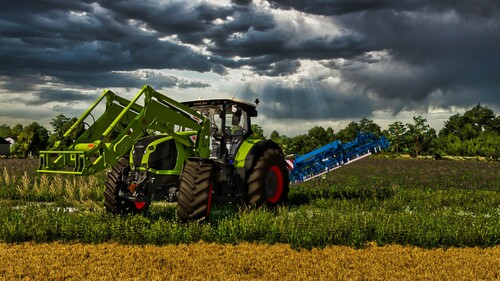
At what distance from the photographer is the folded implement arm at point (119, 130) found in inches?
334

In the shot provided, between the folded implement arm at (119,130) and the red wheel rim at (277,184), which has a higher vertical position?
the folded implement arm at (119,130)

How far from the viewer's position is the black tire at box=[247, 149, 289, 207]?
10.6m

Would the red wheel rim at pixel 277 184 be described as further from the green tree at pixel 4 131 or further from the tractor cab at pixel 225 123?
the green tree at pixel 4 131

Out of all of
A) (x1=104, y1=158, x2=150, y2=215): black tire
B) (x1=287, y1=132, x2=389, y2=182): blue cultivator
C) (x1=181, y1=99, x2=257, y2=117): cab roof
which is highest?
(x1=181, y1=99, x2=257, y2=117): cab roof

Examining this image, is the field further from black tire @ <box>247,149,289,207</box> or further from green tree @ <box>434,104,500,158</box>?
green tree @ <box>434,104,500,158</box>

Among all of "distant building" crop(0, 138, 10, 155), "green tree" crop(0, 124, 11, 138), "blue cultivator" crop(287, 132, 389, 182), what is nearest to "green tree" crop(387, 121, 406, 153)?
"blue cultivator" crop(287, 132, 389, 182)

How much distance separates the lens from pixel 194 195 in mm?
8773

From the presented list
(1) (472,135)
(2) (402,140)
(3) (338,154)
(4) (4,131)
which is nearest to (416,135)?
(2) (402,140)

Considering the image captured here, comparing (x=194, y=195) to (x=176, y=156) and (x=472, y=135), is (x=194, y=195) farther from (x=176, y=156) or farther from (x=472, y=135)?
(x=472, y=135)

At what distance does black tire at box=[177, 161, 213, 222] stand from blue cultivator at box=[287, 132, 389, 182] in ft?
20.3

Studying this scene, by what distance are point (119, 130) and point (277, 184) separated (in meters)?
4.28

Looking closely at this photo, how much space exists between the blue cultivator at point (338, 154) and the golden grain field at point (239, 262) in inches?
248

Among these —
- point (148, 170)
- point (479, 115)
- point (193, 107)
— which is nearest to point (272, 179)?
point (193, 107)

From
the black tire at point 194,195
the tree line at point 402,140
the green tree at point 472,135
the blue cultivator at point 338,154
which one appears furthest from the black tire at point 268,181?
the green tree at point 472,135
